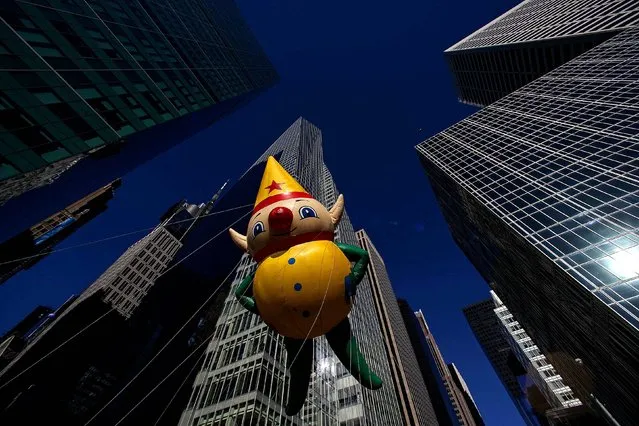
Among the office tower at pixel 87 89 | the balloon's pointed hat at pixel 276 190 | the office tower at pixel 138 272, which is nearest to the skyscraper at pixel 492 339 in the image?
the office tower at pixel 138 272

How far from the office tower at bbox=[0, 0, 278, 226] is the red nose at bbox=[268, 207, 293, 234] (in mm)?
16739

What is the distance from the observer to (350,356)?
237 inches

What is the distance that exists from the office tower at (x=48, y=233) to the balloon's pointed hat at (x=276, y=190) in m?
66.8

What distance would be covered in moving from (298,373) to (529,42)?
8257 centimetres

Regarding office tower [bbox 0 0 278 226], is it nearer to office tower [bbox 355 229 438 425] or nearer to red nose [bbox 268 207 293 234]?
red nose [bbox 268 207 293 234]

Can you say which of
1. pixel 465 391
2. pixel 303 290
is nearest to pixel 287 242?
pixel 303 290

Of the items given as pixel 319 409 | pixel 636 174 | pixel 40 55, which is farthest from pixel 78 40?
pixel 636 174

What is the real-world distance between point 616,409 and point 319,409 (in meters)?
26.4

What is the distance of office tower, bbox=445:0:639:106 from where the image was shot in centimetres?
5356

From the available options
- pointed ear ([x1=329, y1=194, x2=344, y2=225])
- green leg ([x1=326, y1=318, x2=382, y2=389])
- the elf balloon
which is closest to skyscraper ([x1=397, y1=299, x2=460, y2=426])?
green leg ([x1=326, y1=318, x2=382, y2=389])

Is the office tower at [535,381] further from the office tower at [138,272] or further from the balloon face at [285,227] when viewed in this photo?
the office tower at [138,272]

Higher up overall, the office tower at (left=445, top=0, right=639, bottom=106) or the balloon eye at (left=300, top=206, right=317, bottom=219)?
the balloon eye at (left=300, top=206, right=317, bottom=219)

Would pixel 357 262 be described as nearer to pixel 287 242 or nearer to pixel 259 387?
pixel 287 242

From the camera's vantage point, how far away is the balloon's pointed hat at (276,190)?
673cm
